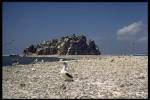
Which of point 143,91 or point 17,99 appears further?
Answer: point 143,91

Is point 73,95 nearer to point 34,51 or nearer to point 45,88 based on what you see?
point 45,88

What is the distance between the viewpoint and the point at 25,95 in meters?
14.2

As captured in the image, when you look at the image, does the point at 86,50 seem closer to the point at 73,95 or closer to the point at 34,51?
the point at 34,51

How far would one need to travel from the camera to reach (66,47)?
3944 inches

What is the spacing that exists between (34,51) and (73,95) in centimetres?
9495

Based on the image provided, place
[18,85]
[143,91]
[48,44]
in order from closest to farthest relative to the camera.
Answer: [143,91]
[18,85]
[48,44]

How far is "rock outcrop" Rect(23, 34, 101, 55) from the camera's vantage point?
9925 cm

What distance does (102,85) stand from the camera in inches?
674

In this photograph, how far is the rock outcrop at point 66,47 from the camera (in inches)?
3907

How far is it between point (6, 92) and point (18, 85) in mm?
2371

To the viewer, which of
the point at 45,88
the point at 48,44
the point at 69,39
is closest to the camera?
the point at 45,88

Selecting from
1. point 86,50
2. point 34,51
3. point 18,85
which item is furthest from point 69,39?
point 18,85

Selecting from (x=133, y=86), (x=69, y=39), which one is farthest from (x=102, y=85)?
(x=69, y=39)

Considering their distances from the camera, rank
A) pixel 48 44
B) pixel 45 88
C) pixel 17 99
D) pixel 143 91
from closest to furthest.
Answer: pixel 17 99 < pixel 143 91 < pixel 45 88 < pixel 48 44
